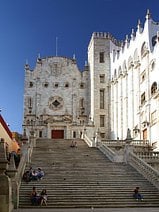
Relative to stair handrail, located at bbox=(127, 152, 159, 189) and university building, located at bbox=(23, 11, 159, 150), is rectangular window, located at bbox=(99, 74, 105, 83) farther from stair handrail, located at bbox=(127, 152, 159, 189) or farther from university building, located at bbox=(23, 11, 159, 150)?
stair handrail, located at bbox=(127, 152, 159, 189)

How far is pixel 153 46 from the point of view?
48094mm

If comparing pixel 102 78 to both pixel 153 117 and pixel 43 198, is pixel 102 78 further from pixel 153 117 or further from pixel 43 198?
pixel 43 198

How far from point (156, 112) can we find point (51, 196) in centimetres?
2243

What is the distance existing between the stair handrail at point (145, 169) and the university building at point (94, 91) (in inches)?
676

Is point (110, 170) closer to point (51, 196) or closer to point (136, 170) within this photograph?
point (136, 170)

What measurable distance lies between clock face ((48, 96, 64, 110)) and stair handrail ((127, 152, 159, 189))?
28178 millimetres

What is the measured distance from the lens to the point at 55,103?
60594 mm

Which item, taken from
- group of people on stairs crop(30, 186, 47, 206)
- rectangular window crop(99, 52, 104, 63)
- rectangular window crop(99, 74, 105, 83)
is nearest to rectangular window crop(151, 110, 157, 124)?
rectangular window crop(99, 74, 105, 83)

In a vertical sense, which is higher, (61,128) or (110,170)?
(61,128)

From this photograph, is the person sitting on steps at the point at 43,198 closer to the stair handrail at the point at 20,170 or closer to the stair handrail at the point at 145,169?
the stair handrail at the point at 20,170

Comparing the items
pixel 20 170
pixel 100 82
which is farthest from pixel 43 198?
pixel 100 82

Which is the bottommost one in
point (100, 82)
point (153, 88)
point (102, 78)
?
point (153, 88)

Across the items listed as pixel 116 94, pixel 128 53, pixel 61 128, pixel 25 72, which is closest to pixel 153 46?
pixel 128 53

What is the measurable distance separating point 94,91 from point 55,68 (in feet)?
22.6
